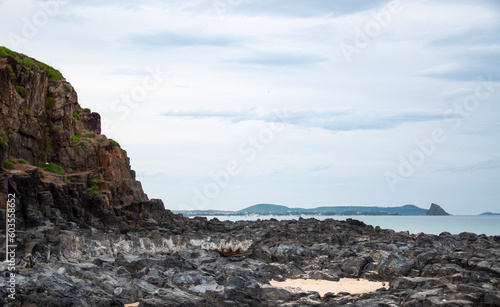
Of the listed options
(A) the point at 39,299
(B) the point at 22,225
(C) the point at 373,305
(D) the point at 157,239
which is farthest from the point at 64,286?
(D) the point at 157,239

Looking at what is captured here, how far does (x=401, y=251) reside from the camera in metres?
29.9

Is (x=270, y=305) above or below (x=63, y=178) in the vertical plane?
below

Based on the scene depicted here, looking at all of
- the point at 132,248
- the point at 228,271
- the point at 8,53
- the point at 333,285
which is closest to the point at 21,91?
the point at 8,53

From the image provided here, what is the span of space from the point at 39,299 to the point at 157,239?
1658 centimetres

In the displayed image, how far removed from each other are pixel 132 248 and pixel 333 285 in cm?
1219

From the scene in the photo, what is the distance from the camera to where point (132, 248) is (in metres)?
30.3

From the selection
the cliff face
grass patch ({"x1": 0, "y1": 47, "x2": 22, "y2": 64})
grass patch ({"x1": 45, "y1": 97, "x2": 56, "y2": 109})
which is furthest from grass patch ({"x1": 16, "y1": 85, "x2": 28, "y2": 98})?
grass patch ({"x1": 45, "y1": 97, "x2": 56, "y2": 109})

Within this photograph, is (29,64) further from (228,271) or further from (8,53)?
(228,271)

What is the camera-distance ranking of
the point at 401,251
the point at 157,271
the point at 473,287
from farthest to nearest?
1. the point at 401,251
2. the point at 157,271
3. the point at 473,287

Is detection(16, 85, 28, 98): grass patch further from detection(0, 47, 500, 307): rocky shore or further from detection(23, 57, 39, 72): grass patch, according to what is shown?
detection(23, 57, 39, 72): grass patch

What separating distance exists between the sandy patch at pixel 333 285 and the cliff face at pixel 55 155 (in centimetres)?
1435

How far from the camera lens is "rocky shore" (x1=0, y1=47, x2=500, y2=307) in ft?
59.4

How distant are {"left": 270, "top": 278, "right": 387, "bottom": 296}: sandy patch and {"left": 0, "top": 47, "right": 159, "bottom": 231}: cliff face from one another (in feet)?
47.1

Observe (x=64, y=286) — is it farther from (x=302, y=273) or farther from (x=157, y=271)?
(x=302, y=273)
